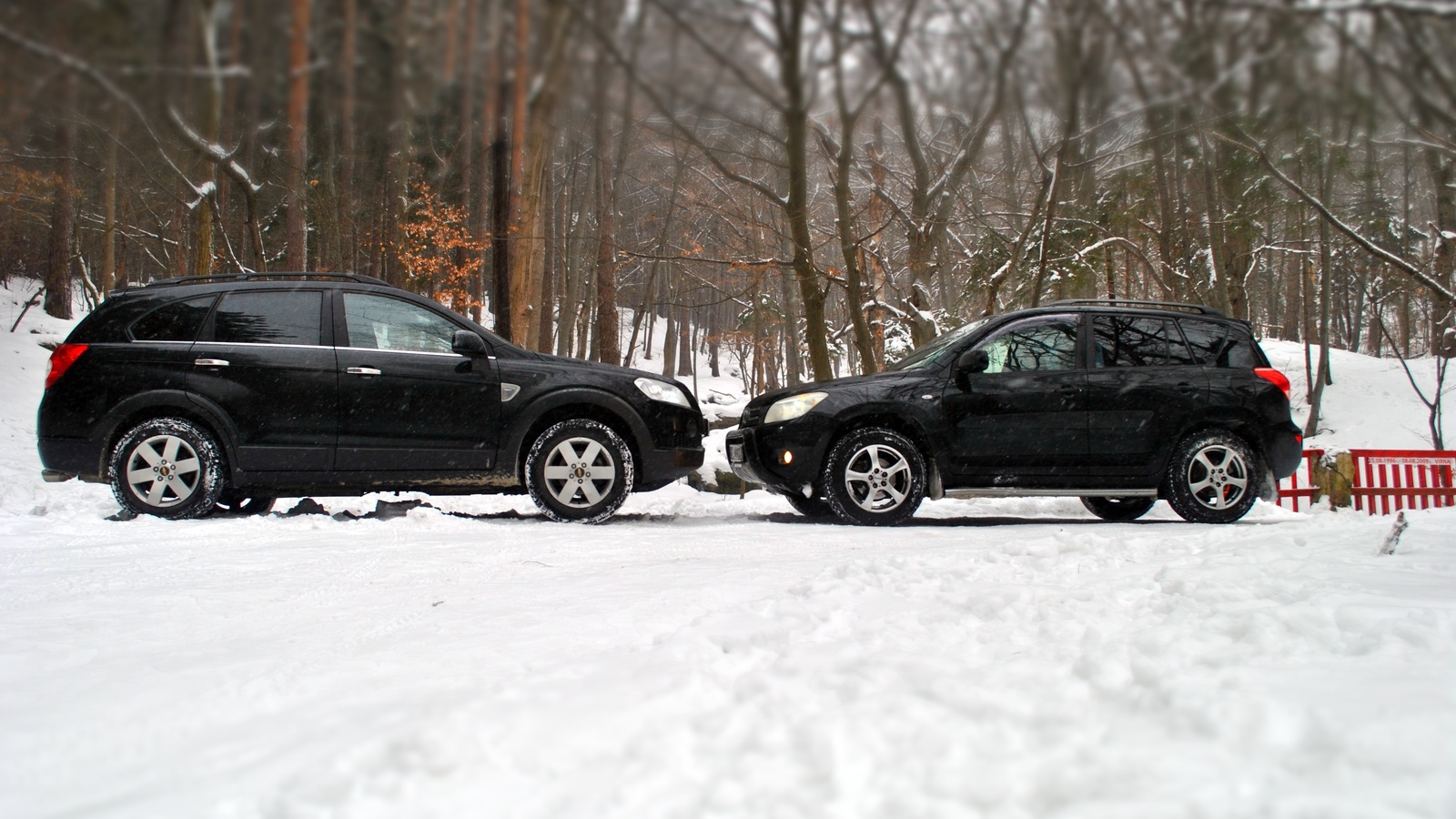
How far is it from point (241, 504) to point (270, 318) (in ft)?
6.34

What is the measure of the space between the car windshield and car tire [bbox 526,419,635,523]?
246cm

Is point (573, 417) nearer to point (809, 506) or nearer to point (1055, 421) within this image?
point (809, 506)

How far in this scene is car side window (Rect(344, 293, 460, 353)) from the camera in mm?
6211

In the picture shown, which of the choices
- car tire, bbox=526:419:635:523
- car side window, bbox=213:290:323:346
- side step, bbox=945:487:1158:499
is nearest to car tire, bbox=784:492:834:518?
side step, bbox=945:487:1158:499

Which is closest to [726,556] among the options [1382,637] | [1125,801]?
[1382,637]

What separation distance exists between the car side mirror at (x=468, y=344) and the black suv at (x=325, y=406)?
0.01 metres

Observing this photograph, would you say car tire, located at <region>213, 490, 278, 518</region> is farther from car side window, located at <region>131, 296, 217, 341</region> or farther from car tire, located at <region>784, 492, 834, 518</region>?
car tire, located at <region>784, 492, 834, 518</region>

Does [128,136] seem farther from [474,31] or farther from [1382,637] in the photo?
[1382,637]

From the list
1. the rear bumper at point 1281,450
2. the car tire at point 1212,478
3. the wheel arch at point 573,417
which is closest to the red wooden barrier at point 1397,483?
the rear bumper at point 1281,450

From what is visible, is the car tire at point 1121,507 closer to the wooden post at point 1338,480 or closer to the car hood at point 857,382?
the car hood at point 857,382

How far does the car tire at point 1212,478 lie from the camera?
6520 millimetres

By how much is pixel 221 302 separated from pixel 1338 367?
27349 millimetres

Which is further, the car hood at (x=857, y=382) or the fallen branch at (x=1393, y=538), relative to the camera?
the car hood at (x=857, y=382)

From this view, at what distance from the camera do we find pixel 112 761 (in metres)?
1.79
